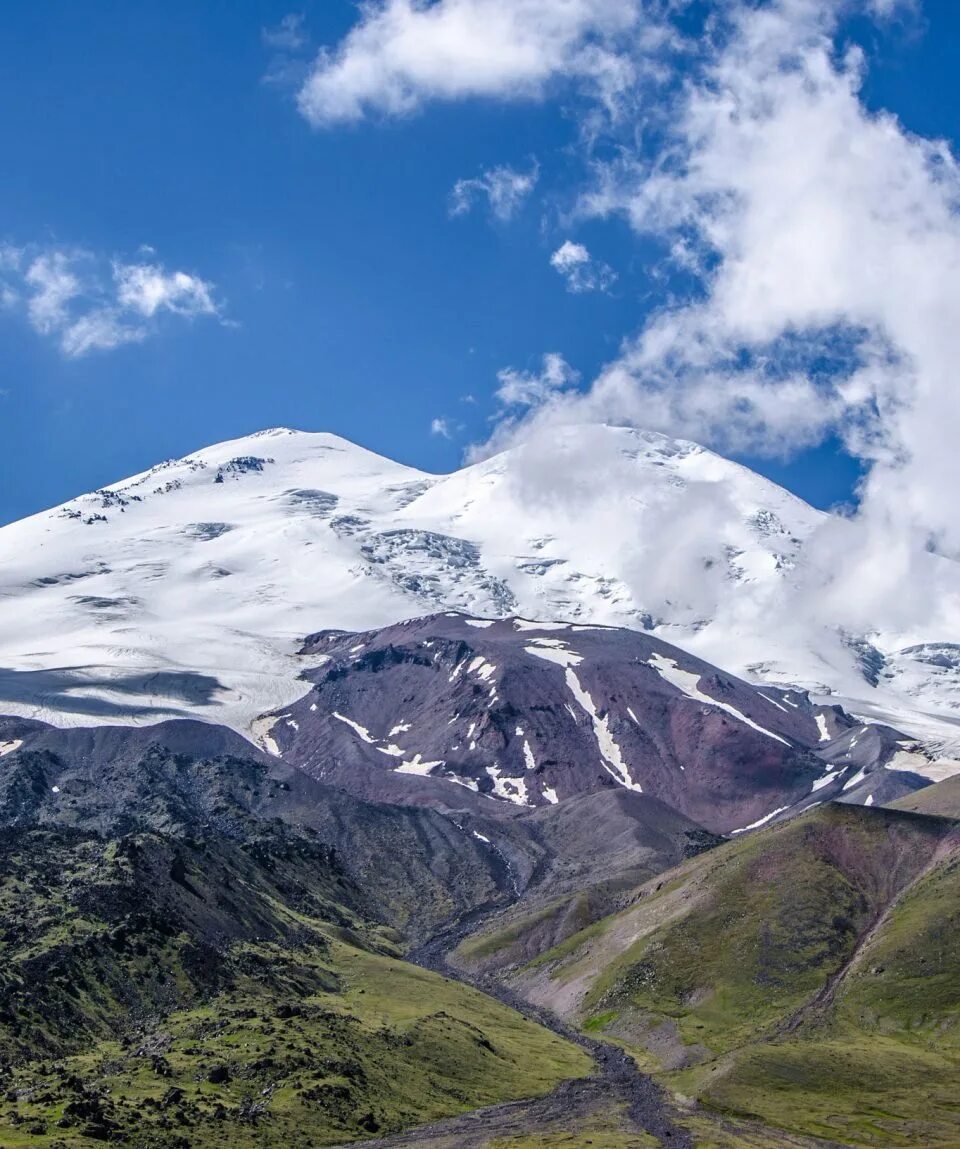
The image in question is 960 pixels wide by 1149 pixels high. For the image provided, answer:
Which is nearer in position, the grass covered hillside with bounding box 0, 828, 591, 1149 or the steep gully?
the grass covered hillside with bounding box 0, 828, 591, 1149

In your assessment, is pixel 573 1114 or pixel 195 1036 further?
pixel 573 1114

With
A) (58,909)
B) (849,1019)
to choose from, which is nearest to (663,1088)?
(849,1019)

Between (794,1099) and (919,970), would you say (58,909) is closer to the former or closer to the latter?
(794,1099)

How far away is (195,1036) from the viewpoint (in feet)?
495

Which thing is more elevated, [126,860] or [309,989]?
[126,860]

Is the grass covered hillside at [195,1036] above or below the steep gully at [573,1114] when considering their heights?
above

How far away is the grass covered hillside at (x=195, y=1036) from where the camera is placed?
127 metres

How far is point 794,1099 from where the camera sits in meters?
159

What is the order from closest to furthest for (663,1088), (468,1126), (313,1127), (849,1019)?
(313,1127)
(468,1126)
(663,1088)
(849,1019)

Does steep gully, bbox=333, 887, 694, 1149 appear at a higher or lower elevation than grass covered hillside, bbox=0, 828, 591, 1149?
lower

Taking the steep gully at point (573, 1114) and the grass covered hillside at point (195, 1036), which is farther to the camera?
the steep gully at point (573, 1114)

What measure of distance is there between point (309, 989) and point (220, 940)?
50.0ft

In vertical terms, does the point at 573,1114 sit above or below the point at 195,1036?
below

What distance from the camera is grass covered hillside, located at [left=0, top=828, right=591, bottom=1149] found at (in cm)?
12719
